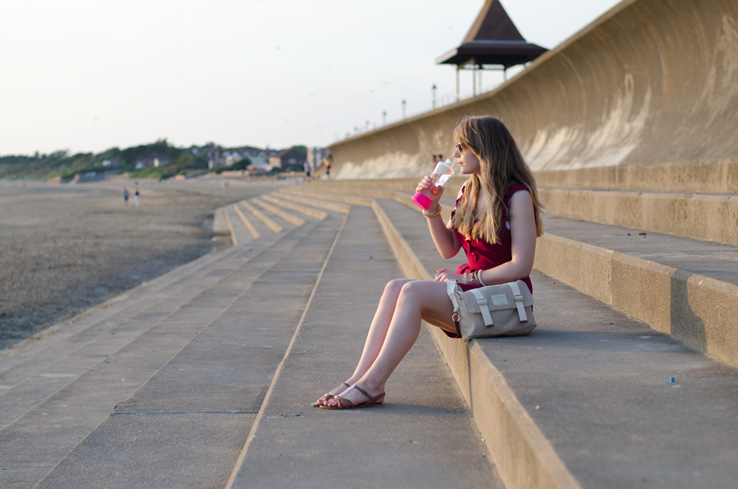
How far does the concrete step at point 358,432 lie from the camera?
251 centimetres

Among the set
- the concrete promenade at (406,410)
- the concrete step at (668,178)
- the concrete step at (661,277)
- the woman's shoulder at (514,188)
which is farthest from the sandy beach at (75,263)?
the concrete step at (668,178)

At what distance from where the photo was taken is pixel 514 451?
227cm

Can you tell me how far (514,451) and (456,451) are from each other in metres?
0.55

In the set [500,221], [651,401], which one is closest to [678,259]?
[500,221]

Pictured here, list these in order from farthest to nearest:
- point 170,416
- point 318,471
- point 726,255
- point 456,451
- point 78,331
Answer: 1. point 78,331
2. point 726,255
3. point 170,416
4. point 456,451
5. point 318,471

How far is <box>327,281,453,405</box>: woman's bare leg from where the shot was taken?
130 inches

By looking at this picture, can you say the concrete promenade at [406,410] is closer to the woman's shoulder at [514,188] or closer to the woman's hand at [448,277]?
the woman's hand at [448,277]

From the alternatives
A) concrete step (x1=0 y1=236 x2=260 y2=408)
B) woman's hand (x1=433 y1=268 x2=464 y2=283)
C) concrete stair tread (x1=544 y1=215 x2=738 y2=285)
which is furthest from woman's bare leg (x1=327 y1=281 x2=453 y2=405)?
concrete step (x1=0 y1=236 x2=260 y2=408)

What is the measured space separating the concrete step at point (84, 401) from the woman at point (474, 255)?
1413mm

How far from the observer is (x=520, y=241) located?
3.41 meters

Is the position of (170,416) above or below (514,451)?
below

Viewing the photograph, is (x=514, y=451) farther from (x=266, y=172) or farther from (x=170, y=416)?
(x=266, y=172)

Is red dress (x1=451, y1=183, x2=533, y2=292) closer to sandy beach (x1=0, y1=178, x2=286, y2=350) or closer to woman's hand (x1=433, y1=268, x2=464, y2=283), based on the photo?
woman's hand (x1=433, y1=268, x2=464, y2=283)

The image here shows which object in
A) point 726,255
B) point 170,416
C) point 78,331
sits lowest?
point 78,331
